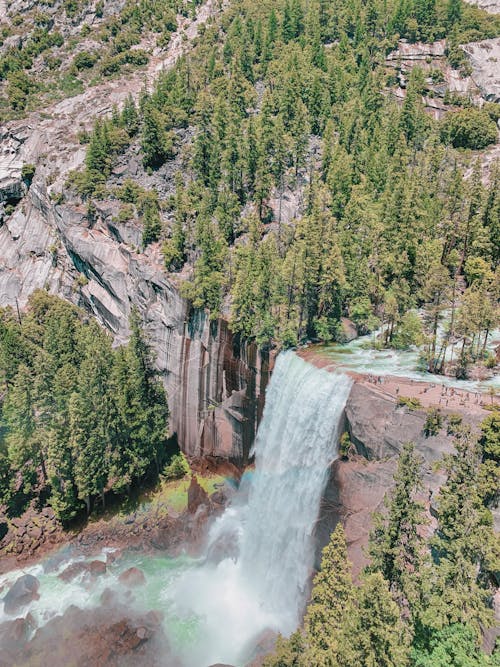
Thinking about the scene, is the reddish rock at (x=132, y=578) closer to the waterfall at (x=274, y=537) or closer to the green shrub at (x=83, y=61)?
the waterfall at (x=274, y=537)

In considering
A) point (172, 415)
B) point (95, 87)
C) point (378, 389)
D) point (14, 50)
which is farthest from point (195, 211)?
point (14, 50)

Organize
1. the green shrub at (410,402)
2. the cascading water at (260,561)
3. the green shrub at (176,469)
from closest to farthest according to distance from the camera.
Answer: the green shrub at (410,402), the cascading water at (260,561), the green shrub at (176,469)

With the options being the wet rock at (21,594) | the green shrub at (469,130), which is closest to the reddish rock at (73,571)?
the wet rock at (21,594)

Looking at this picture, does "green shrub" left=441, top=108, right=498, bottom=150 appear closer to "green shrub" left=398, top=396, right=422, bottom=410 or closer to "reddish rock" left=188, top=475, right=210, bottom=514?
"green shrub" left=398, top=396, right=422, bottom=410

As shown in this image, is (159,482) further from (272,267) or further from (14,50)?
(14,50)

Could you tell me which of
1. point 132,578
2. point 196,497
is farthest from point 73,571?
point 196,497

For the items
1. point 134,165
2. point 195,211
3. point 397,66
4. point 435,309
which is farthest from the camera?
point 397,66

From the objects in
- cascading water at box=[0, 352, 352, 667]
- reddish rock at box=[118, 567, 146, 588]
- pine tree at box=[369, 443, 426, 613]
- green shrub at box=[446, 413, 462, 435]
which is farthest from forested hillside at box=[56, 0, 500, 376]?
reddish rock at box=[118, 567, 146, 588]
